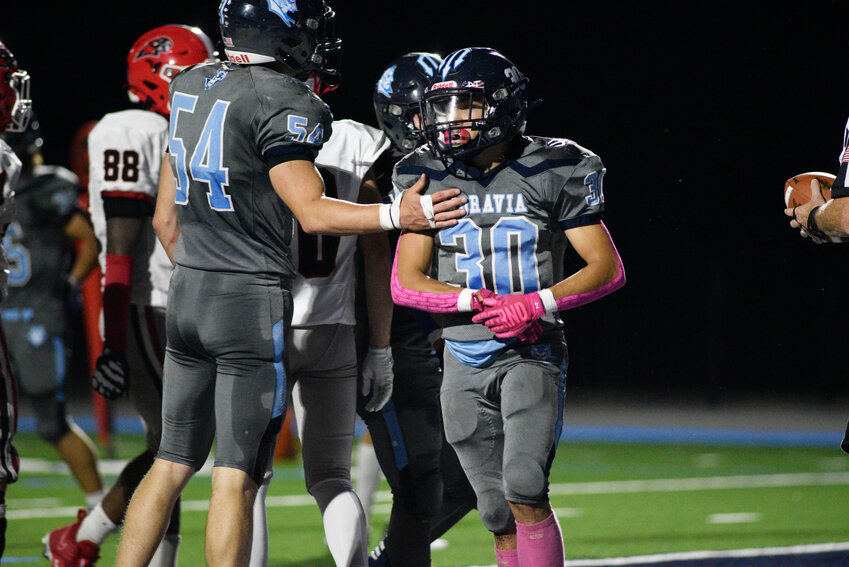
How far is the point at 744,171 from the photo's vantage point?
11.6 metres

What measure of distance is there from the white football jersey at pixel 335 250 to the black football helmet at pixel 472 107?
27 centimetres

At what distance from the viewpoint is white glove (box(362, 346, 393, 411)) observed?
3484 millimetres

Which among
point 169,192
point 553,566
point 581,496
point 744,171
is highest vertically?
point 169,192

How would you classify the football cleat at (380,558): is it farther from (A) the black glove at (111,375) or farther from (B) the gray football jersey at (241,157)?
(B) the gray football jersey at (241,157)

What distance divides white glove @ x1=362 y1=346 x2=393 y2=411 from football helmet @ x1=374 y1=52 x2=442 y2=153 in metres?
0.79

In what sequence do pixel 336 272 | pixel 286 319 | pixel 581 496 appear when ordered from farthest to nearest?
pixel 581 496 → pixel 336 272 → pixel 286 319

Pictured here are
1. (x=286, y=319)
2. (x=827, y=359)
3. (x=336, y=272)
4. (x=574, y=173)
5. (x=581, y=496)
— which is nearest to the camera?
(x=286, y=319)

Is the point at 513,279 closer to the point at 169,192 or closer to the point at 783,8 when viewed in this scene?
the point at 169,192

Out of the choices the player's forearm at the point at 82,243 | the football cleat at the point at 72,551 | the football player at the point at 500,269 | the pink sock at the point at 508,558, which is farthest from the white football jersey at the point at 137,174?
the pink sock at the point at 508,558

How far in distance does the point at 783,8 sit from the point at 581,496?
7.36m

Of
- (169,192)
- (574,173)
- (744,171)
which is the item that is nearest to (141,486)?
(169,192)

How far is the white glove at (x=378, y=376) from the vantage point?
3484 mm

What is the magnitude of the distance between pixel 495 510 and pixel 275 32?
→ 1431 mm

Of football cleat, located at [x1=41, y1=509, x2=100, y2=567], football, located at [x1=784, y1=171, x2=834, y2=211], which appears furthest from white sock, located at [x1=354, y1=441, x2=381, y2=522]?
football, located at [x1=784, y1=171, x2=834, y2=211]
